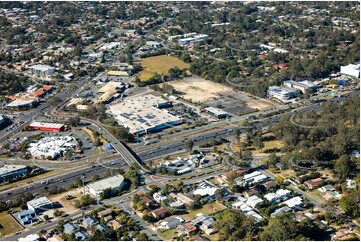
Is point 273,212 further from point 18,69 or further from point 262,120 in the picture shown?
point 18,69

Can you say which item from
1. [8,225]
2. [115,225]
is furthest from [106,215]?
[8,225]

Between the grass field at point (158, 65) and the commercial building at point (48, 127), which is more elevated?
the commercial building at point (48, 127)

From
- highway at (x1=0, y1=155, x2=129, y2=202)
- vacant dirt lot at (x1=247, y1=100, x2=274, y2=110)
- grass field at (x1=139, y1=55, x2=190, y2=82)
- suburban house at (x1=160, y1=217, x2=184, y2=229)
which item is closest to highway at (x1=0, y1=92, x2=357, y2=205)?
highway at (x1=0, y1=155, x2=129, y2=202)

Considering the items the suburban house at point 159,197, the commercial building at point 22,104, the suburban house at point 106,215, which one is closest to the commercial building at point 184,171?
the suburban house at point 159,197

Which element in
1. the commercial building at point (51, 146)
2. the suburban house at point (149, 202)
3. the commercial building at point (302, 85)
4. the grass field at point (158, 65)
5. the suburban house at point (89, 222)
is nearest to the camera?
the suburban house at point (89, 222)

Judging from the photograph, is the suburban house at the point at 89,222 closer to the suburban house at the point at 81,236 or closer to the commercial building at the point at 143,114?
the suburban house at the point at 81,236

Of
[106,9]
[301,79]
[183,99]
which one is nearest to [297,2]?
[106,9]
